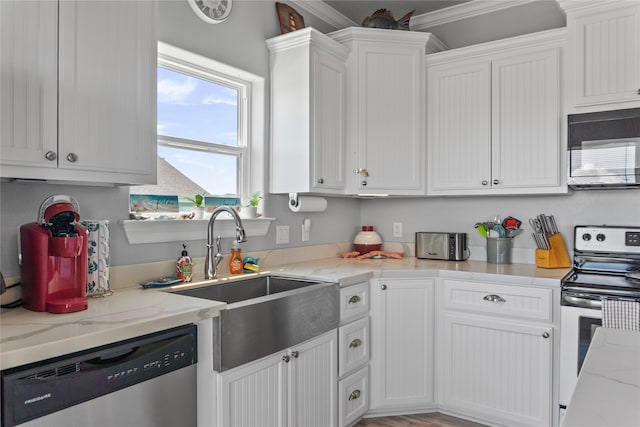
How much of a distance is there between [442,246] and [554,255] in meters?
0.68

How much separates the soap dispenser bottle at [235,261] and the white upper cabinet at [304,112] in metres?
0.51

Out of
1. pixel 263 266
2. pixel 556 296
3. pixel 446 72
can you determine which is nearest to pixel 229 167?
pixel 263 266

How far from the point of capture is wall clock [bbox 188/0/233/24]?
2.22 m

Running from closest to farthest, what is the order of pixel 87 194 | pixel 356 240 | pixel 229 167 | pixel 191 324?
pixel 191 324 < pixel 87 194 < pixel 229 167 < pixel 356 240

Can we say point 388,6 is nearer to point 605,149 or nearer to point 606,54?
point 606,54

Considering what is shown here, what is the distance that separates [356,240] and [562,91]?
5.28 ft

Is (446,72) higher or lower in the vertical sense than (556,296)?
higher

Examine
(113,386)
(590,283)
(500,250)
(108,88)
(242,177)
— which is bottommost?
(113,386)

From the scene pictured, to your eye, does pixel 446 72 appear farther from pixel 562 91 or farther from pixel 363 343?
pixel 363 343

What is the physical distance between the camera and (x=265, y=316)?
1751mm

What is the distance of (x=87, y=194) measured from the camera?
5.91ft

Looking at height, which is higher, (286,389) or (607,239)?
(607,239)

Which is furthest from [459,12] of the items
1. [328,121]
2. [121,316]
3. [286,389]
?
[121,316]

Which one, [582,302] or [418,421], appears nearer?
[582,302]
